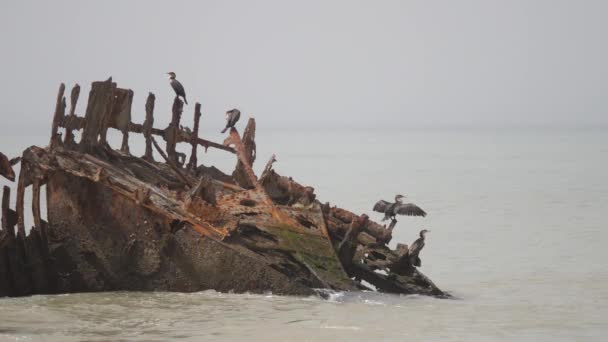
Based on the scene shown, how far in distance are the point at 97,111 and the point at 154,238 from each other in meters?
2.00

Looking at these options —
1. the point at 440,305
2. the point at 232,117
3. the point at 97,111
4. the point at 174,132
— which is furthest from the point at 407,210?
the point at 97,111

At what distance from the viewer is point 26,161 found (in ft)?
43.0

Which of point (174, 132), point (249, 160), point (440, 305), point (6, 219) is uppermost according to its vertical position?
point (174, 132)

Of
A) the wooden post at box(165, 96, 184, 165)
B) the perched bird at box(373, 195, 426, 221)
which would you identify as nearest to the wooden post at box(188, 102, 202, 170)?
the wooden post at box(165, 96, 184, 165)

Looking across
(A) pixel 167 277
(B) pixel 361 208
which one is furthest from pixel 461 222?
(A) pixel 167 277

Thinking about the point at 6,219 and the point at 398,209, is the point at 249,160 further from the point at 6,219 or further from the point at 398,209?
the point at 6,219

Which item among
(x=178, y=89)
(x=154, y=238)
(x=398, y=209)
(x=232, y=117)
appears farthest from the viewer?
(x=178, y=89)

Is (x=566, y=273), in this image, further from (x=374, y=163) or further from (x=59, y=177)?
(x=374, y=163)

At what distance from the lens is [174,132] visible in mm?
14312

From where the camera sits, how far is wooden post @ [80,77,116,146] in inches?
536

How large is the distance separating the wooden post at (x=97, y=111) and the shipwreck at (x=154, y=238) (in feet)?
0.05

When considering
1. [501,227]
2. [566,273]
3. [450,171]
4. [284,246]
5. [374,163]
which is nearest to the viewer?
[284,246]

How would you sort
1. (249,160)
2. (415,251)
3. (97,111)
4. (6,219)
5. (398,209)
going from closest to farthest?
(6,219)
(415,251)
(97,111)
(249,160)
(398,209)

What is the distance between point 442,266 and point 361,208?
47.0 feet
